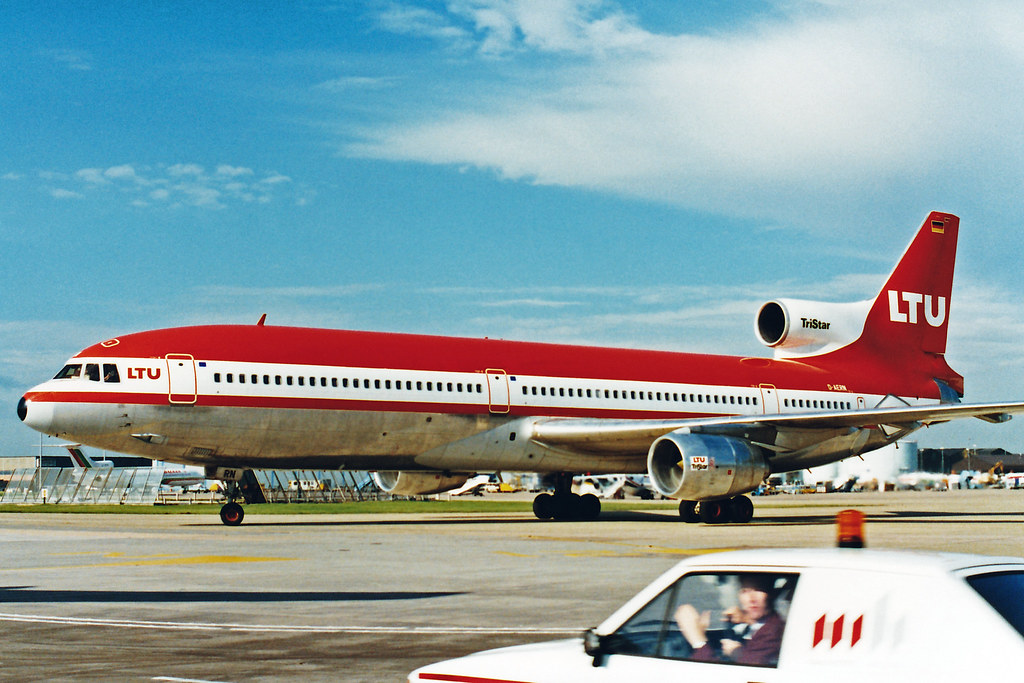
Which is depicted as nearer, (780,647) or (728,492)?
(780,647)

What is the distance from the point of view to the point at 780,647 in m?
4.75

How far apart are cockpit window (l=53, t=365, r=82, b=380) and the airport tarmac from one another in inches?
143

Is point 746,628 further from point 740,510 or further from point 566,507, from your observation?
point 566,507

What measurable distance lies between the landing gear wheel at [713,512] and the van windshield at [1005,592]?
25503 millimetres

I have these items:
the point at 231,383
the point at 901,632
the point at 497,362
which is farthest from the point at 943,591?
the point at 497,362

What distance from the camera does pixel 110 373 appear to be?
86.0 ft

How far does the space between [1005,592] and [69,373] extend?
82.9 ft

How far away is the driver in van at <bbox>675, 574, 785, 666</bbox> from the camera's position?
4816mm

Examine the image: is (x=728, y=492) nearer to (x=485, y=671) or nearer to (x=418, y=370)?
(x=418, y=370)

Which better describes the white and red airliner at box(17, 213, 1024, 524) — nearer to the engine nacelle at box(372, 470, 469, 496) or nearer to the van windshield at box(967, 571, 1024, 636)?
the engine nacelle at box(372, 470, 469, 496)

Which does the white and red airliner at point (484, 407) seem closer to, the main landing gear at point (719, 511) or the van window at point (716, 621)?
the main landing gear at point (719, 511)

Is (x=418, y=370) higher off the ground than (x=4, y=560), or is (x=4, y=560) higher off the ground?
(x=418, y=370)

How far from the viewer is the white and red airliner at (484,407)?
2638cm

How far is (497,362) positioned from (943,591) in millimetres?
26588
